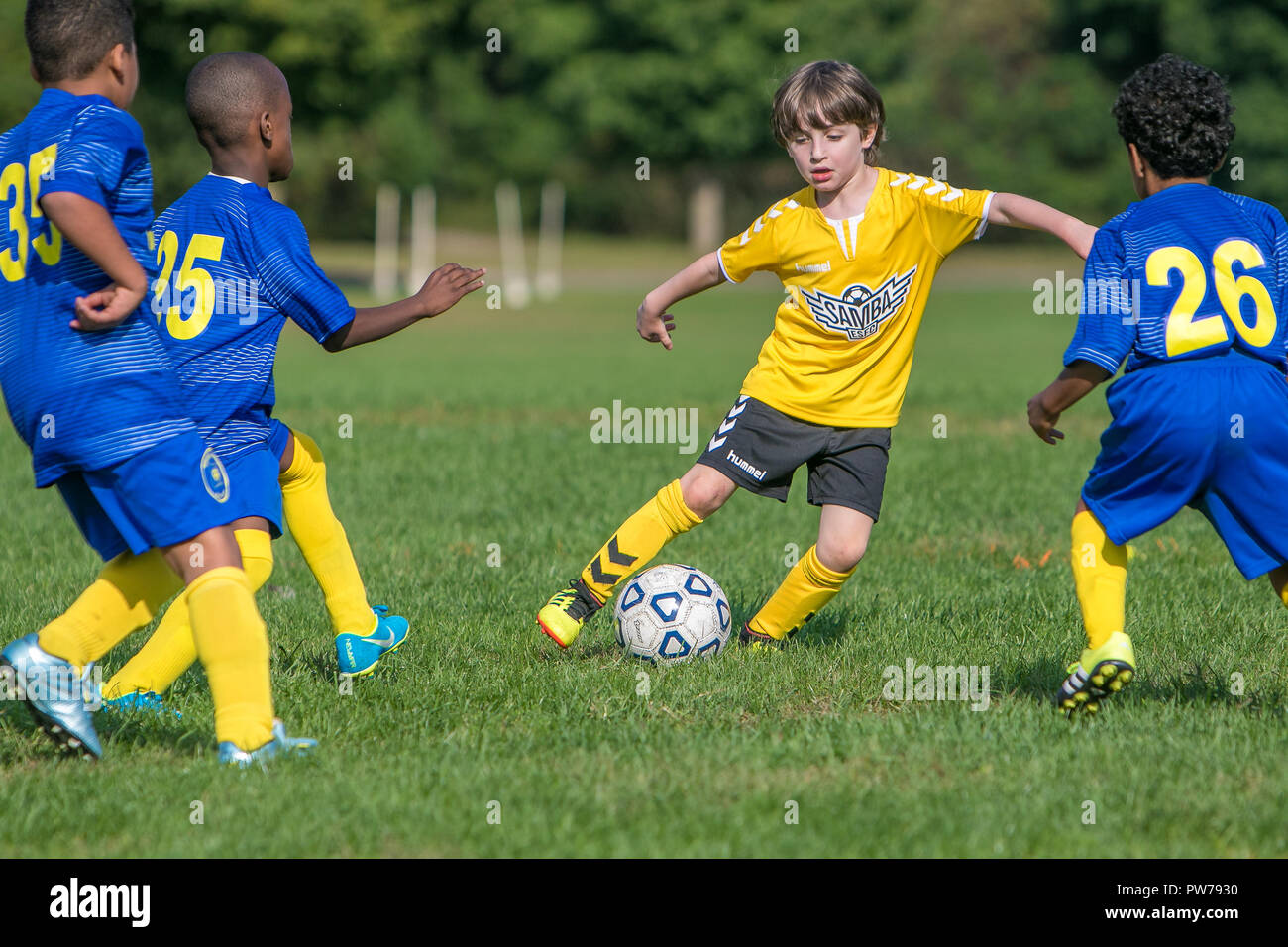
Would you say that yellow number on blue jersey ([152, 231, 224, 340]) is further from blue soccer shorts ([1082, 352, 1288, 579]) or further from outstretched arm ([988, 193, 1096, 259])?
blue soccer shorts ([1082, 352, 1288, 579])

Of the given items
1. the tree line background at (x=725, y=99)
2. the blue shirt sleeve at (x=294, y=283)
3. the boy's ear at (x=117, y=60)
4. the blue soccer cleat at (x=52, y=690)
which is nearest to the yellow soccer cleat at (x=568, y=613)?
the blue shirt sleeve at (x=294, y=283)

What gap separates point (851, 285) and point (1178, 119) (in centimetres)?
132

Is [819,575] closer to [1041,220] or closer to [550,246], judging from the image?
[1041,220]

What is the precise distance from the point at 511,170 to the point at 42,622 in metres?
49.5

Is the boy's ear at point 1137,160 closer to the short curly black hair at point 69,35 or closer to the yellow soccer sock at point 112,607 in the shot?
the short curly black hair at point 69,35

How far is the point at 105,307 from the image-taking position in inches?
138

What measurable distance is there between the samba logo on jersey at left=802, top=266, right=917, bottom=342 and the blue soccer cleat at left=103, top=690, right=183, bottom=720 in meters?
2.50

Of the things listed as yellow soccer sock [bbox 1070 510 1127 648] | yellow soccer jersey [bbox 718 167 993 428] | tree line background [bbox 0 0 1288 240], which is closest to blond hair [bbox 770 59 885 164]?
yellow soccer jersey [bbox 718 167 993 428]

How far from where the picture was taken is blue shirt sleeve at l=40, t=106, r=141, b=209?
345 centimetres

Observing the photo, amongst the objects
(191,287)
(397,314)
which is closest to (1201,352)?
(397,314)

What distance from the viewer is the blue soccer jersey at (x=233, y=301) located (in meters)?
4.07

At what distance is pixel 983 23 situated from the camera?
2251 inches

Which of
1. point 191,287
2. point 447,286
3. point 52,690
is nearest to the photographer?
point 52,690
